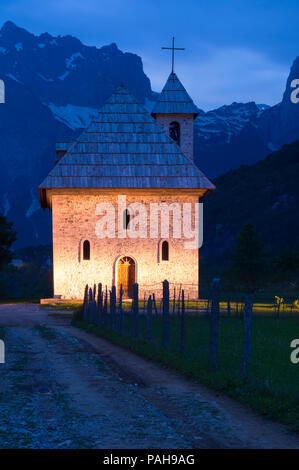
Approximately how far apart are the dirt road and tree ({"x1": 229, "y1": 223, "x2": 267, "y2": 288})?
44.5 m

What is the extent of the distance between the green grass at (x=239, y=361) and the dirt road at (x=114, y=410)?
22cm

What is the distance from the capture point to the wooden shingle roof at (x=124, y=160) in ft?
94.6

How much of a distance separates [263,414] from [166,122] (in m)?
29.3

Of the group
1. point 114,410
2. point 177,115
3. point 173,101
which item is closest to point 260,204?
point 173,101

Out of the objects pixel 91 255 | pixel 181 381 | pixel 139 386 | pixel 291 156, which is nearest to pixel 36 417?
pixel 139 386

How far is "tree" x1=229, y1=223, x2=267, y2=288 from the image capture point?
180 feet

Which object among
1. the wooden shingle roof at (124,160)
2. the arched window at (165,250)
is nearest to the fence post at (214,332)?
the wooden shingle roof at (124,160)

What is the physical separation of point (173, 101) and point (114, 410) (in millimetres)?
30152

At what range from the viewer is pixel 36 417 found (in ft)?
20.7

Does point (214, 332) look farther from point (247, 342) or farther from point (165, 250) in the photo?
point (165, 250)

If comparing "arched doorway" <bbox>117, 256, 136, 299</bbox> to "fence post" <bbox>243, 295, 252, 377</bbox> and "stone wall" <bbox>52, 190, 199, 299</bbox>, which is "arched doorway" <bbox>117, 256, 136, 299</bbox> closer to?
"stone wall" <bbox>52, 190, 199, 299</bbox>

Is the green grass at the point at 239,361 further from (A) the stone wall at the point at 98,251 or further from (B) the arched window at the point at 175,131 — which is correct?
(B) the arched window at the point at 175,131
